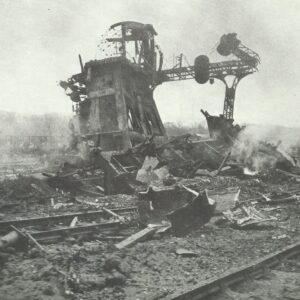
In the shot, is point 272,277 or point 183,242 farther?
point 183,242

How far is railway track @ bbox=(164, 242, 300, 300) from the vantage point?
4.12 metres

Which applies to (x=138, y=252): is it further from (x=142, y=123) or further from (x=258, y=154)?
(x=142, y=123)

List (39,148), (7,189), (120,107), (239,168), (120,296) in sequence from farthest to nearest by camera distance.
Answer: (39,148), (120,107), (239,168), (7,189), (120,296)

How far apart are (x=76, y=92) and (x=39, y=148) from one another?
10.6 m

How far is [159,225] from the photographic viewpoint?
7.48 meters

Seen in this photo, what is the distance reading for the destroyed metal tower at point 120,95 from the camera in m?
23.6

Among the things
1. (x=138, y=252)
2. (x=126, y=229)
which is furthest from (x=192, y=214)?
(x=138, y=252)

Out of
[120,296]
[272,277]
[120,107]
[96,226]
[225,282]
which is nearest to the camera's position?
[120,296]

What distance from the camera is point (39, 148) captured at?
35219 millimetres

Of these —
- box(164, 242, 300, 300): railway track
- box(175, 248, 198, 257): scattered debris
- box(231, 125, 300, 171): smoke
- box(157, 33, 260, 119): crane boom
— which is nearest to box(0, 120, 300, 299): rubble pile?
box(175, 248, 198, 257): scattered debris

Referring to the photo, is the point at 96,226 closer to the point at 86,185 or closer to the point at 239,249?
the point at 239,249

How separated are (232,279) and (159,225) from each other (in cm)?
296

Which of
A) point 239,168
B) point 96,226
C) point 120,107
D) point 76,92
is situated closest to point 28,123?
point 76,92

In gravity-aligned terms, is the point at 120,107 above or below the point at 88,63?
below
